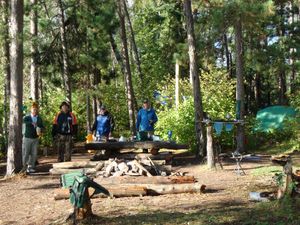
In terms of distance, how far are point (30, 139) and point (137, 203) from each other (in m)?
5.07

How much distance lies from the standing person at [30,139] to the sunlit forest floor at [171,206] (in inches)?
33.5

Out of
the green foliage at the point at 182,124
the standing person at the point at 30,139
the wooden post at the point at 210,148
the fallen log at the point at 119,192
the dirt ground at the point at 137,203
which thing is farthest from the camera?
the green foliage at the point at 182,124

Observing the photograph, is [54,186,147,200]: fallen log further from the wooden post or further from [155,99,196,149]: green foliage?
[155,99,196,149]: green foliage

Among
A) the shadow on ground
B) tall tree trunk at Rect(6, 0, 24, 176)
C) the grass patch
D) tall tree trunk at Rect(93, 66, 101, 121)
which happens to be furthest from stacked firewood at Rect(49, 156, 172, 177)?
tall tree trunk at Rect(93, 66, 101, 121)

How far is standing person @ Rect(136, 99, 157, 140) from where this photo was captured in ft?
49.5

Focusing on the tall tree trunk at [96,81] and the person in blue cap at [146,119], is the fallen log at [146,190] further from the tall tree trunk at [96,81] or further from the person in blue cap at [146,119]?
the tall tree trunk at [96,81]

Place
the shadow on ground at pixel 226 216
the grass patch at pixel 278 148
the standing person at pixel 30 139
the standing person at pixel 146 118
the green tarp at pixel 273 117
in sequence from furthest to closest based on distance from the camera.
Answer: the green tarp at pixel 273 117 → the grass patch at pixel 278 148 → the standing person at pixel 146 118 → the standing person at pixel 30 139 → the shadow on ground at pixel 226 216

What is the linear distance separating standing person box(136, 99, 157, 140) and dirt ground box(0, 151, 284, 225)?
3822 mm

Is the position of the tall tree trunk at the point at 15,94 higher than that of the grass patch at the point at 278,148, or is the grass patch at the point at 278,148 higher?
the tall tree trunk at the point at 15,94

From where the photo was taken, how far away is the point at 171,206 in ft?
27.2

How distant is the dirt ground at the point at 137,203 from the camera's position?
7.51m

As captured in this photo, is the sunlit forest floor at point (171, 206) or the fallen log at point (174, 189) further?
the fallen log at point (174, 189)

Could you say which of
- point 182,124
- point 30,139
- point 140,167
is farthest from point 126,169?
point 182,124

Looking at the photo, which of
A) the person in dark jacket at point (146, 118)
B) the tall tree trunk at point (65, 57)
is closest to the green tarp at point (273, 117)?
the person in dark jacket at point (146, 118)
